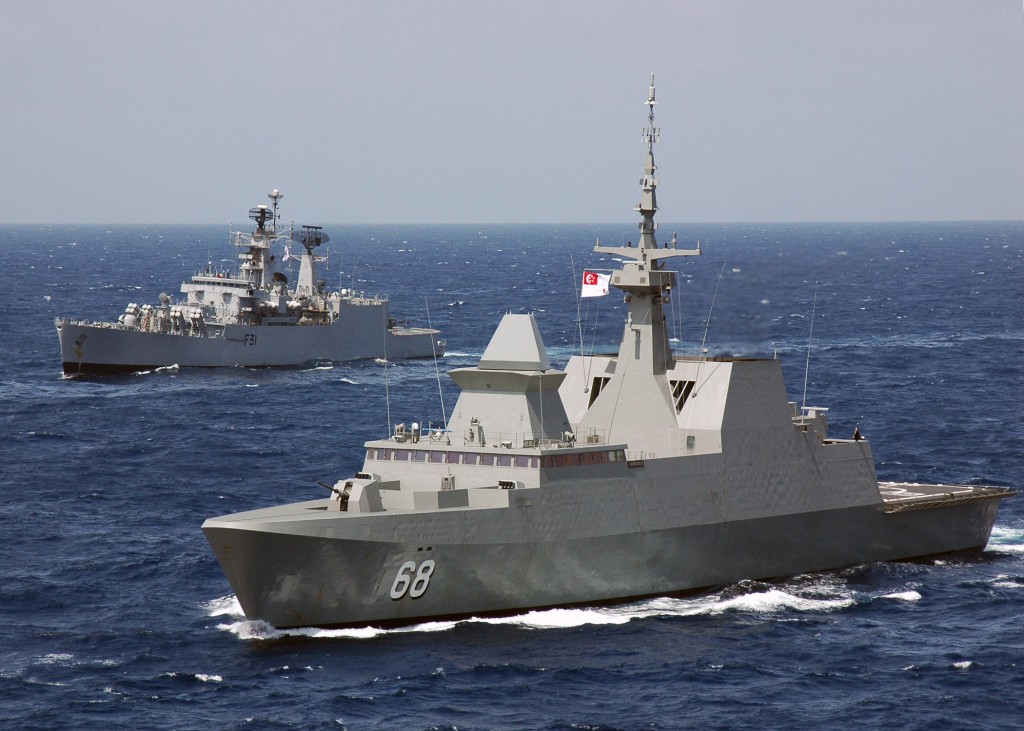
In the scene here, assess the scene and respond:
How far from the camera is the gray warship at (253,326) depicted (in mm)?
65562

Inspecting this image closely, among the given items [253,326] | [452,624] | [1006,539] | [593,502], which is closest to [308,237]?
[253,326]

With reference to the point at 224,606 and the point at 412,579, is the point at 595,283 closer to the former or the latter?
the point at 412,579

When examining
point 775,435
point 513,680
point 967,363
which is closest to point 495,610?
point 513,680

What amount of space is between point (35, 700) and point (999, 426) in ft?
109

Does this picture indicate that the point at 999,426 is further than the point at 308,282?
No

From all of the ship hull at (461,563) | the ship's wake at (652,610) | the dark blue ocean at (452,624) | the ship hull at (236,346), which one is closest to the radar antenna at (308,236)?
the ship hull at (236,346)

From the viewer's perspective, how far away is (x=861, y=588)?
96.1ft

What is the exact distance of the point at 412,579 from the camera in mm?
25156

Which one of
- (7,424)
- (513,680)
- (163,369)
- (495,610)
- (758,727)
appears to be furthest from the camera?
(163,369)

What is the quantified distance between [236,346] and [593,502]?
4368cm

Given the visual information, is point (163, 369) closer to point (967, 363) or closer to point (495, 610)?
point (967, 363)

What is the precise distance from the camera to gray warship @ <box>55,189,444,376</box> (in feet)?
215

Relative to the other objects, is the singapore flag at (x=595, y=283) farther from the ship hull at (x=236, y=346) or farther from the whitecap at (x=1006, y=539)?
→ the ship hull at (x=236, y=346)

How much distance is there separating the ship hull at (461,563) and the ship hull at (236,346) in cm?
3529
